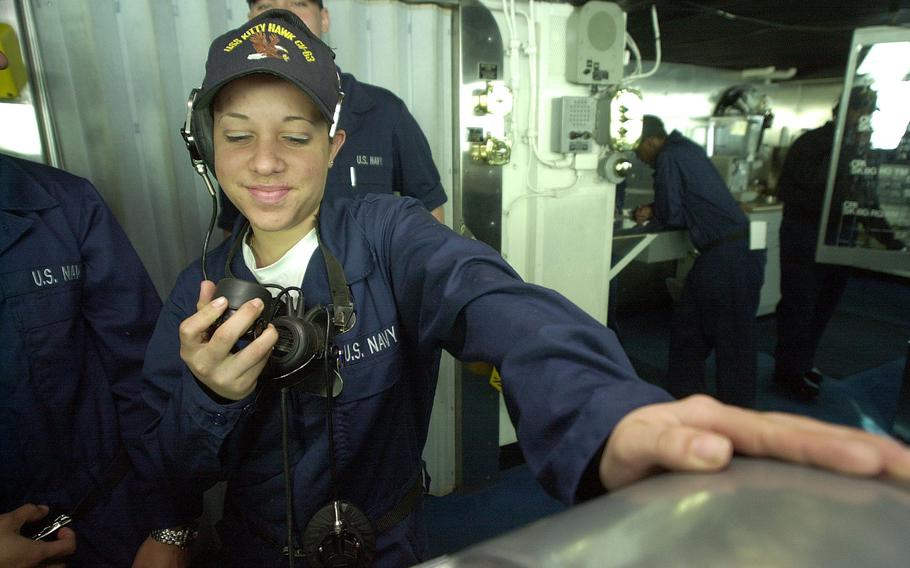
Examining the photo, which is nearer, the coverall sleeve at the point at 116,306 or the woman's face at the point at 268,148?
the woman's face at the point at 268,148

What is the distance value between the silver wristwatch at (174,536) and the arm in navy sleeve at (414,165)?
1.34 m

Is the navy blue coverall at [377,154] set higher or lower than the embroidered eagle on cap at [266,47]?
lower

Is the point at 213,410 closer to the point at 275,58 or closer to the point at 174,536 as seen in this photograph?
the point at 174,536

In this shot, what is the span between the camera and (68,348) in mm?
Answer: 1188

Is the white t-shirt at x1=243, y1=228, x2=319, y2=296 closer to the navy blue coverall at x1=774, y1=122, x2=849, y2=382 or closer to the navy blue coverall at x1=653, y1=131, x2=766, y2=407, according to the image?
the navy blue coverall at x1=653, y1=131, x2=766, y2=407

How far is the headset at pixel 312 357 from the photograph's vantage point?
29.4 inches

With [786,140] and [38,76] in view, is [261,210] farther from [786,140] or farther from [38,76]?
[786,140]

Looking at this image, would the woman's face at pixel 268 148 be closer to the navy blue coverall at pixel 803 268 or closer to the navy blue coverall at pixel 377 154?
the navy blue coverall at pixel 377 154

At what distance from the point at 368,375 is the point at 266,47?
63 cm

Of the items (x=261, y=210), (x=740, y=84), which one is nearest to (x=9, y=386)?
(x=261, y=210)

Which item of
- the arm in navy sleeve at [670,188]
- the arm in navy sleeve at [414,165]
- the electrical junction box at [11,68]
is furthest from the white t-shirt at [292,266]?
the arm in navy sleeve at [670,188]

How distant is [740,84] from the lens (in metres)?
6.03

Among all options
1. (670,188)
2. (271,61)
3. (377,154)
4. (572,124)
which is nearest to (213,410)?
(271,61)

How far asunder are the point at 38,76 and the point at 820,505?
2.21m
